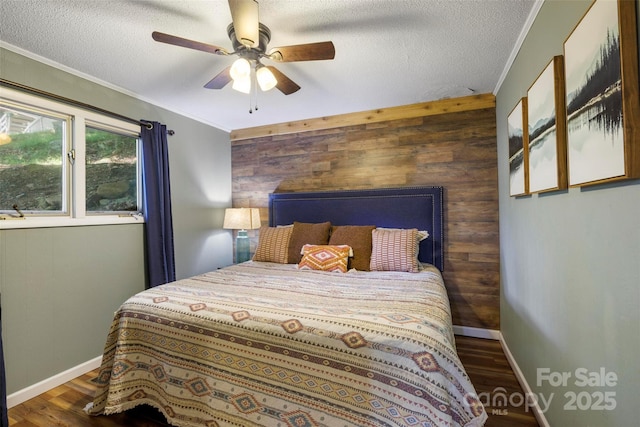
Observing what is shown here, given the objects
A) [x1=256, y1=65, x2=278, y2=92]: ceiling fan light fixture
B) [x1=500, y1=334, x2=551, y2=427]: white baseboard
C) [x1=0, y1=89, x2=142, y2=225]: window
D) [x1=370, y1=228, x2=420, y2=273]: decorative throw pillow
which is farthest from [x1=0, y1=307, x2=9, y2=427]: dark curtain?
[x1=500, y1=334, x2=551, y2=427]: white baseboard

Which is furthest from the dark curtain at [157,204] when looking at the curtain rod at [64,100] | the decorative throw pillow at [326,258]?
the decorative throw pillow at [326,258]

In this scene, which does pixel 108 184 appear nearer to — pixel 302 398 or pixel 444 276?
pixel 302 398

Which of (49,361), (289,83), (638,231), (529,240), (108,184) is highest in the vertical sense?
(289,83)

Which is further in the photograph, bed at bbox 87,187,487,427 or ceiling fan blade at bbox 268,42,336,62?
ceiling fan blade at bbox 268,42,336,62

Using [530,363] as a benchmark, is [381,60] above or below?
above

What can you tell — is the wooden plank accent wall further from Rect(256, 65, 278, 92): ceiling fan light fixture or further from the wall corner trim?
Rect(256, 65, 278, 92): ceiling fan light fixture

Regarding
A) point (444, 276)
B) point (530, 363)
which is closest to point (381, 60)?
point (444, 276)

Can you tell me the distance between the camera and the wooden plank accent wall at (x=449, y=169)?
8.96 ft

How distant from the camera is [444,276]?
286 centimetres

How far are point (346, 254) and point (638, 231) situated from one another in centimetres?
194

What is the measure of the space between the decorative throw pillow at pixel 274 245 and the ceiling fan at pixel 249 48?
160 cm

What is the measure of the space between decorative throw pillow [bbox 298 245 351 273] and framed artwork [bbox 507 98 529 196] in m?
1.43

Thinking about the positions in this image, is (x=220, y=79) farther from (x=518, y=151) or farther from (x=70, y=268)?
(x=518, y=151)

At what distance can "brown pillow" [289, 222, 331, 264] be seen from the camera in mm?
2892
